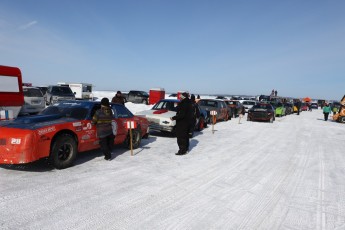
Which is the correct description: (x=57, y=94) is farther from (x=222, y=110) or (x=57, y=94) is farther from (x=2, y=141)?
(x=2, y=141)

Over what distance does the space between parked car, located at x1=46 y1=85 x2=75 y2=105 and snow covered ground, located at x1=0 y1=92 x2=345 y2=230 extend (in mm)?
14609

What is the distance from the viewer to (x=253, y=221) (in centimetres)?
369

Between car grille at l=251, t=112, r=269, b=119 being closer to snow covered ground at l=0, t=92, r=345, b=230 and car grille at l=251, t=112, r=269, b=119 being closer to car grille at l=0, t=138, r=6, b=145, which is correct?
snow covered ground at l=0, t=92, r=345, b=230

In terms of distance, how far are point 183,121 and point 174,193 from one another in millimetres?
3326

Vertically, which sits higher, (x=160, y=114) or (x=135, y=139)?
(x=160, y=114)

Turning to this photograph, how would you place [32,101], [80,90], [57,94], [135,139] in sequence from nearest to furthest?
[135,139] → [32,101] → [57,94] → [80,90]

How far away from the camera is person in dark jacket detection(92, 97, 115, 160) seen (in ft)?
20.3

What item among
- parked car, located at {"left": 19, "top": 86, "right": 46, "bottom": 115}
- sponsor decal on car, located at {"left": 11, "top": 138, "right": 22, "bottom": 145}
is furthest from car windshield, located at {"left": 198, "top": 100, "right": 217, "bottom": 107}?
sponsor decal on car, located at {"left": 11, "top": 138, "right": 22, "bottom": 145}

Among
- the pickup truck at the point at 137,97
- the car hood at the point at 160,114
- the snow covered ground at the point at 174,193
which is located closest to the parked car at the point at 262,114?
the car hood at the point at 160,114

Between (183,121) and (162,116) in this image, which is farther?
(162,116)

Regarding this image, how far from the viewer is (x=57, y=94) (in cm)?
2036

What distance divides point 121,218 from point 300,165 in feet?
17.9

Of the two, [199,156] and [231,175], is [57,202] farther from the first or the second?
[199,156]

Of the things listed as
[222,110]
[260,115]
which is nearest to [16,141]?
[222,110]
